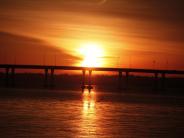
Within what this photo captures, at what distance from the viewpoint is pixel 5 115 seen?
115 feet

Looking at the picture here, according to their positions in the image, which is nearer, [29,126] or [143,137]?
[143,137]

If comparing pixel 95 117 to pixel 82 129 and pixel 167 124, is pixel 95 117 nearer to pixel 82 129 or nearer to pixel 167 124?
pixel 167 124

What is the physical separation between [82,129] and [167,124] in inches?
251

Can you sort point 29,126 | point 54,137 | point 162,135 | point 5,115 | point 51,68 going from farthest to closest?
point 51,68, point 5,115, point 29,126, point 162,135, point 54,137

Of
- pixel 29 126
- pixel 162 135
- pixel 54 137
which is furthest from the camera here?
pixel 29 126

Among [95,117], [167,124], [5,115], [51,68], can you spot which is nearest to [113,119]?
[95,117]

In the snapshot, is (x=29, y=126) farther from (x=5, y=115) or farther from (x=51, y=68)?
(x=51, y=68)

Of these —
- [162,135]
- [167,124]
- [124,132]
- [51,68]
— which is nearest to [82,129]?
[124,132]

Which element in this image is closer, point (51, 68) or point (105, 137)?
point (105, 137)

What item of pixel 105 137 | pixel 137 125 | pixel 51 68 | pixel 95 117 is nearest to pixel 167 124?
pixel 137 125

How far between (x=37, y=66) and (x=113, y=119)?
13788 cm

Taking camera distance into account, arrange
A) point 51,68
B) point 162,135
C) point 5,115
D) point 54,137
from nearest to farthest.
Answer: point 54,137
point 162,135
point 5,115
point 51,68

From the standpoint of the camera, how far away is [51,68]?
171 metres

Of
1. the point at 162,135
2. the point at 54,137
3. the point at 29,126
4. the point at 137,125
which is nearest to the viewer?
the point at 54,137
